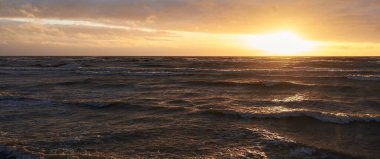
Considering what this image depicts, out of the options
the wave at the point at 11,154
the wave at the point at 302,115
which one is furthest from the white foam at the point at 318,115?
the wave at the point at 11,154

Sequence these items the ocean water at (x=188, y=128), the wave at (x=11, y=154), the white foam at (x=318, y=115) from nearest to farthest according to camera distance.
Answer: the wave at (x=11, y=154) → the ocean water at (x=188, y=128) → the white foam at (x=318, y=115)

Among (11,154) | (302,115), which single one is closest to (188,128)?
(302,115)

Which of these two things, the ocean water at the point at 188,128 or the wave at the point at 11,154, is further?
the ocean water at the point at 188,128

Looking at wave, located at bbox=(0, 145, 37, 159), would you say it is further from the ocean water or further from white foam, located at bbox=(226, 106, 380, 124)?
white foam, located at bbox=(226, 106, 380, 124)

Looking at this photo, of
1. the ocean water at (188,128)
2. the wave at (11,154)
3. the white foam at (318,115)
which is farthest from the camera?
the white foam at (318,115)

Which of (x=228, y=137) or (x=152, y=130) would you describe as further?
(x=152, y=130)

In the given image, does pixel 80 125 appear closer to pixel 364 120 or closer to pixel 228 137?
pixel 228 137

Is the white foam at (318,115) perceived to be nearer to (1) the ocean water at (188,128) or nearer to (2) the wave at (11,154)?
(1) the ocean water at (188,128)

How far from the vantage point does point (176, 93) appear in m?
21.1

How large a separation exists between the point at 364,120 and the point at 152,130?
7.49 meters

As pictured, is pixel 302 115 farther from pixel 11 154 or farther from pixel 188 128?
pixel 11 154

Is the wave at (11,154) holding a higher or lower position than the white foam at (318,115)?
lower

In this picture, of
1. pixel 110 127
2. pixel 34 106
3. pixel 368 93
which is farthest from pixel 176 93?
pixel 368 93

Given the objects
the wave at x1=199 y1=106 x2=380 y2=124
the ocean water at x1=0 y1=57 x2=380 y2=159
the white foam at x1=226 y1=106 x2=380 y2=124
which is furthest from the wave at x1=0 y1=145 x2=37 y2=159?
the white foam at x1=226 y1=106 x2=380 y2=124
